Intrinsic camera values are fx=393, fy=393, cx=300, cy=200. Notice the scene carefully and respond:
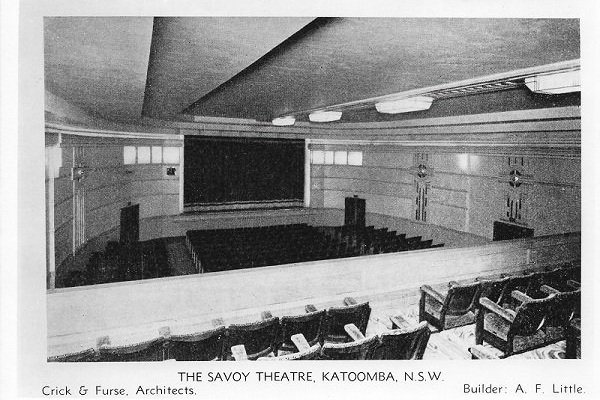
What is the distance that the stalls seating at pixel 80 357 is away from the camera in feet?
9.20

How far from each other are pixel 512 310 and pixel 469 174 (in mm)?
6393

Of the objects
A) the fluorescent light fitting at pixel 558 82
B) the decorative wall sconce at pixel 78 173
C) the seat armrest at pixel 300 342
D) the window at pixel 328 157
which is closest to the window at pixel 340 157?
the window at pixel 328 157

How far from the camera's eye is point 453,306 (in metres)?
3.76

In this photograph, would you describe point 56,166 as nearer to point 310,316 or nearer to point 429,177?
point 310,316

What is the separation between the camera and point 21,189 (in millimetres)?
2996

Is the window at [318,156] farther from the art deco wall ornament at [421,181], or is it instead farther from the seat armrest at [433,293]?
the seat armrest at [433,293]

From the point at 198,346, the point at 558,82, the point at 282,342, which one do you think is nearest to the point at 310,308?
the point at 282,342

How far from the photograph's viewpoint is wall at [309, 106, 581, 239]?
735 cm

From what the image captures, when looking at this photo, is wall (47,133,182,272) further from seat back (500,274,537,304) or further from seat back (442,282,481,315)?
seat back (500,274,537,304)

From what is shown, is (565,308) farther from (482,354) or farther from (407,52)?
(407,52)

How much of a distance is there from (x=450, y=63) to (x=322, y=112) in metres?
3.98

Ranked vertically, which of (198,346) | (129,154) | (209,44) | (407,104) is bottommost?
(198,346)

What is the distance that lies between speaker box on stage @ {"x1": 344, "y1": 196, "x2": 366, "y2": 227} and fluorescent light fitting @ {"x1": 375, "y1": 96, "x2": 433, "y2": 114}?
641cm

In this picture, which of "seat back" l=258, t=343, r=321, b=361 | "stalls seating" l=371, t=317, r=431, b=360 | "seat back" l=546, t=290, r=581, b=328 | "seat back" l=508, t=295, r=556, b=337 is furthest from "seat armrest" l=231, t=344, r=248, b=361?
"seat back" l=546, t=290, r=581, b=328
